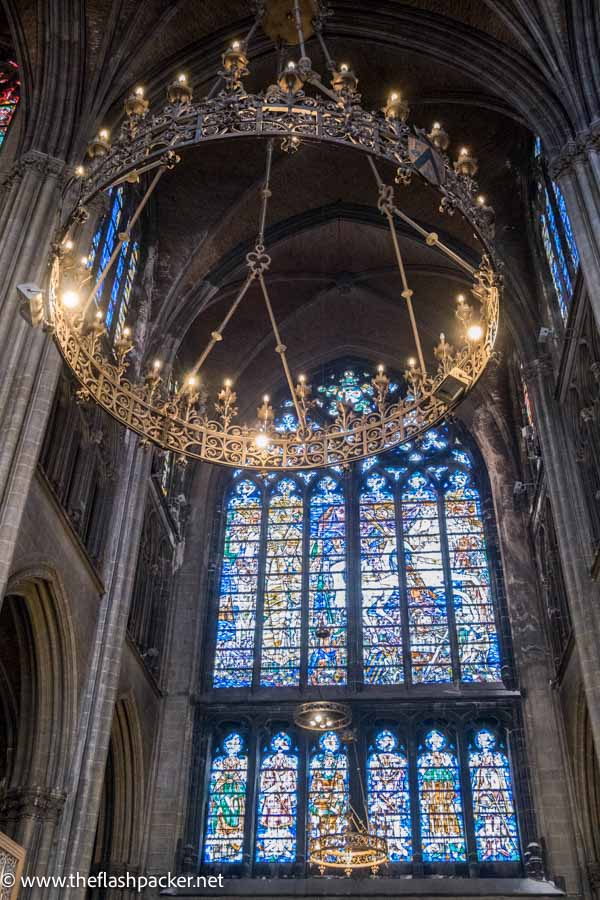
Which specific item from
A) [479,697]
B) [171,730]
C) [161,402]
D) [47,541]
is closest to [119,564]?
[47,541]

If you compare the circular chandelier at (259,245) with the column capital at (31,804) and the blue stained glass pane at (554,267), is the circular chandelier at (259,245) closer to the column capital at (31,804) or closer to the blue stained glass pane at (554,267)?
the column capital at (31,804)

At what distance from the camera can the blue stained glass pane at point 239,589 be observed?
1923 centimetres

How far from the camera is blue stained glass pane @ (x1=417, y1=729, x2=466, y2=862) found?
54.1ft

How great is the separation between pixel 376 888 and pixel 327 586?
6.07 meters

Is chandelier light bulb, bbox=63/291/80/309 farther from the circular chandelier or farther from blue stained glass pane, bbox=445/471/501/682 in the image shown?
blue stained glass pane, bbox=445/471/501/682

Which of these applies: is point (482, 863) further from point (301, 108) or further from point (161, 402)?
point (301, 108)

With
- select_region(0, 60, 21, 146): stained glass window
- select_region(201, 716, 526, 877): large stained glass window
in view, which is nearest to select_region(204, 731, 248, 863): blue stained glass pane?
select_region(201, 716, 526, 877): large stained glass window

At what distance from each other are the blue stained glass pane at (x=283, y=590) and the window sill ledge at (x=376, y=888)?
381 centimetres

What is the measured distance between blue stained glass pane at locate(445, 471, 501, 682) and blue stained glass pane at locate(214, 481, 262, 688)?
4165 millimetres

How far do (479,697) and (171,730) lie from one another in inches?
228

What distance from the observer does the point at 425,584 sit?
1977cm

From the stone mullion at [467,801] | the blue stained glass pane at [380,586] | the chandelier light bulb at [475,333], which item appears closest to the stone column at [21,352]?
the chandelier light bulb at [475,333]

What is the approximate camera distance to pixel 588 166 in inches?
518

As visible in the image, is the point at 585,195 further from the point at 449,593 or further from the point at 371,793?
the point at 371,793
